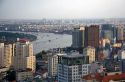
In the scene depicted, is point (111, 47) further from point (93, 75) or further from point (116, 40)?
point (93, 75)

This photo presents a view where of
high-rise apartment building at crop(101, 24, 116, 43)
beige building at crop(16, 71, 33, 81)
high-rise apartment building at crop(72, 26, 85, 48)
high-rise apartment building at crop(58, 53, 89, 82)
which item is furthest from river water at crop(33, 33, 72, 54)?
high-rise apartment building at crop(58, 53, 89, 82)

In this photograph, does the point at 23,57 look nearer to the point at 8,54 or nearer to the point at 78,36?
the point at 8,54

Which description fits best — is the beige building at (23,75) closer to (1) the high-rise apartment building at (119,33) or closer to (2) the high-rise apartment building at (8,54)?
(2) the high-rise apartment building at (8,54)

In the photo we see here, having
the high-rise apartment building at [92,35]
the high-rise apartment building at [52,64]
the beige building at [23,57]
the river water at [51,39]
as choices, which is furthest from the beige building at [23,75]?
the river water at [51,39]

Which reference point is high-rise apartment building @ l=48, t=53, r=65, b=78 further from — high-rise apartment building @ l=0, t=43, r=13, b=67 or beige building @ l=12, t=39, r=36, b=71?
high-rise apartment building @ l=0, t=43, r=13, b=67

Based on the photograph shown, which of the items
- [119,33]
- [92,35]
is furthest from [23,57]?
[119,33]

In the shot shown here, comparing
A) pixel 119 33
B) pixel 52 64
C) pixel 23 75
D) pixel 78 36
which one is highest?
pixel 119 33
